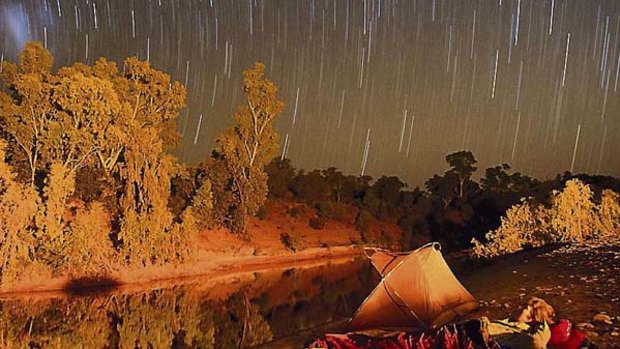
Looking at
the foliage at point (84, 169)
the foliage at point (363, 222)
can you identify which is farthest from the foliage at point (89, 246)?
the foliage at point (363, 222)

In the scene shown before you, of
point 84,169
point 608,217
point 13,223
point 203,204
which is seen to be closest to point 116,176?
point 84,169

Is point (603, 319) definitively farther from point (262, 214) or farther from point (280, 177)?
point (280, 177)

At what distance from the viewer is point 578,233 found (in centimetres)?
3775

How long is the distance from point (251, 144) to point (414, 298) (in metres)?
41.4

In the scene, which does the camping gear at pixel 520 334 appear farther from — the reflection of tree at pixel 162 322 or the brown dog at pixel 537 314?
the reflection of tree at pixel 162 322

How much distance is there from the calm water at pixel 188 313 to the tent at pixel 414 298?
5.27m

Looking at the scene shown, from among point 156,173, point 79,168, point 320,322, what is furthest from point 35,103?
point 320,322

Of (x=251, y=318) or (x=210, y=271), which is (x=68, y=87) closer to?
(x=210, y=271)

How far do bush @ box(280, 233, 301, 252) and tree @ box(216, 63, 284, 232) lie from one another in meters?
4.05

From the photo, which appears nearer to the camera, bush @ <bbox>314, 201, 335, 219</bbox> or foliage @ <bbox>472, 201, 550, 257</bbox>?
foliage @ <bbox>472, 201, 550, 257</bbox>

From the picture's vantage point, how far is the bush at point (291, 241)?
5671cm

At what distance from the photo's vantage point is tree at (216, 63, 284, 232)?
55531 mm

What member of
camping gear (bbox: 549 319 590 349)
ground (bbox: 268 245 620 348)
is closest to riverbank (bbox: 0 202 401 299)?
ground (bbox: 268 245 620 348)

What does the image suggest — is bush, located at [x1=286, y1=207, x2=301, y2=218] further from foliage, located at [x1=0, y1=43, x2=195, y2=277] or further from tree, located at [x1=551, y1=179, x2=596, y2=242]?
tree, located at [x1=551, y1=179, x2=596, y2=242]
